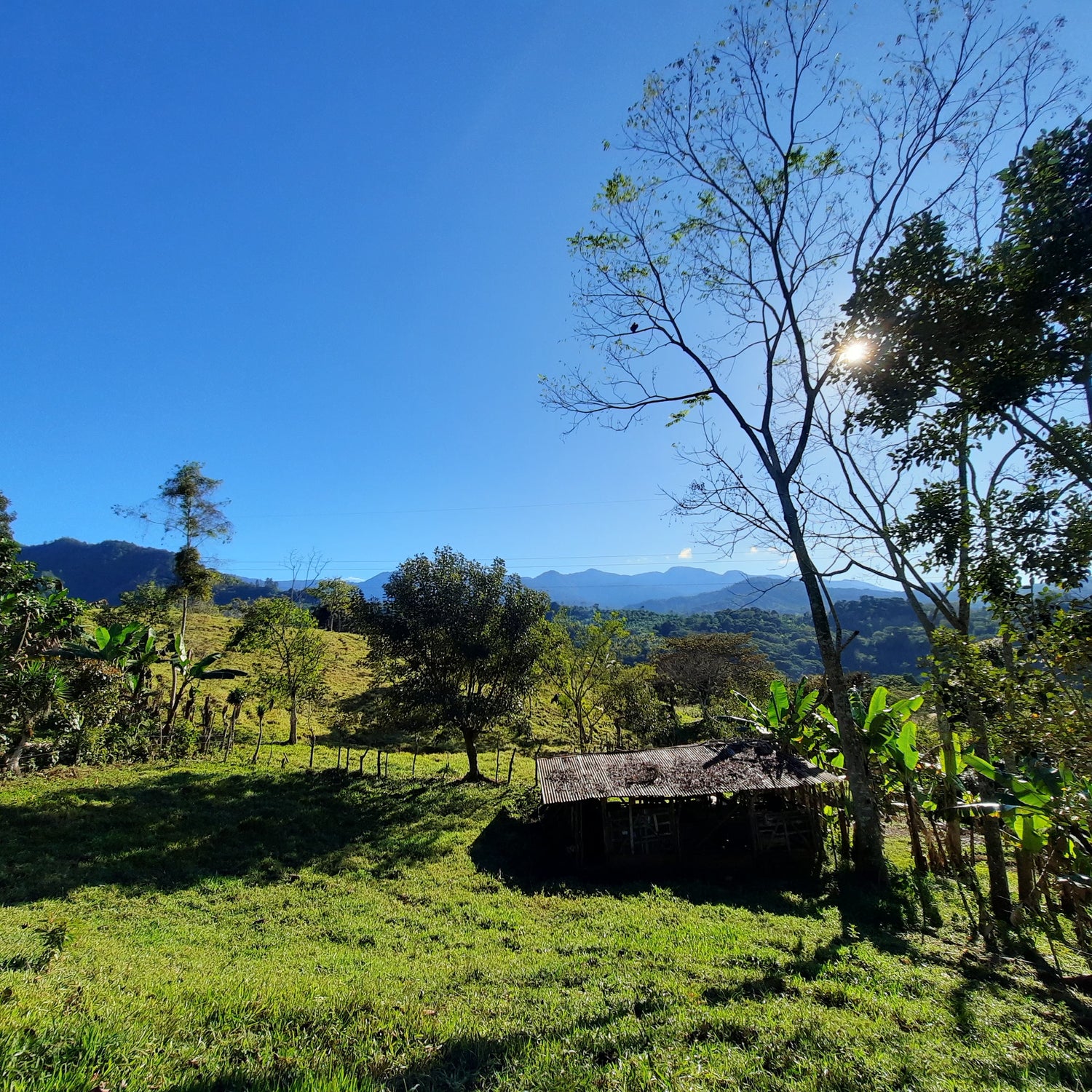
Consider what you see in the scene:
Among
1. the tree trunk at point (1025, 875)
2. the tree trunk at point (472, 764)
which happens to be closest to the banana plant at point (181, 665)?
the tree trunk at point (472, 764)

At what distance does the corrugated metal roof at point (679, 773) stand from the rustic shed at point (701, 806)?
4cm

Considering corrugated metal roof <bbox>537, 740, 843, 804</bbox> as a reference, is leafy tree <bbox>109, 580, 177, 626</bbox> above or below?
above

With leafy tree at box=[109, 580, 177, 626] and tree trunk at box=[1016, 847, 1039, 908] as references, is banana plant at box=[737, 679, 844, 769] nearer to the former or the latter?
tree trunk at box=[1016, 847, 1039, 908]

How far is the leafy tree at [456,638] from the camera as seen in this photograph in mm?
22062

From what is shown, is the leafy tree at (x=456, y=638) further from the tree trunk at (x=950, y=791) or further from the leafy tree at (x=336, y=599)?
the tree trunk at (x=950, y=791)

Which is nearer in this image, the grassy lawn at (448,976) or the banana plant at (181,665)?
the grassy lawn at (448,976)

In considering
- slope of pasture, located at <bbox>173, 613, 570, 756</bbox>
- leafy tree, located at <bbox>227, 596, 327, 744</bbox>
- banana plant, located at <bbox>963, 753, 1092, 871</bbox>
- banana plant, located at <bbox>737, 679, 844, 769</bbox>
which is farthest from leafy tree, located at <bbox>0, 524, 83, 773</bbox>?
banana plant, located at <bbox>963, 753, 1092, 871</bbox>

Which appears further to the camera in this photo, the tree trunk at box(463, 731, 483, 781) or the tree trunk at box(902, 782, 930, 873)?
the tree trunk at box(463, 731, 483, 781)

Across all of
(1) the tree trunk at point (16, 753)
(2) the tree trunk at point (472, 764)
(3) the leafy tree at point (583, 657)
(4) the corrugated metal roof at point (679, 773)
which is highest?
(3) the leafy tree at point (583, 657)

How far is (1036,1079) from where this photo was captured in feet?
15.9

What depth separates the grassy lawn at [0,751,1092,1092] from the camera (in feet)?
15.0

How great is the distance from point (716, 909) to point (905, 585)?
25.7ft

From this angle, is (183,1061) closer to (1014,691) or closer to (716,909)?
(1014,691)

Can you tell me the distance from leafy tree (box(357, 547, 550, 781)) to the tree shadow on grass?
3.34 meters
